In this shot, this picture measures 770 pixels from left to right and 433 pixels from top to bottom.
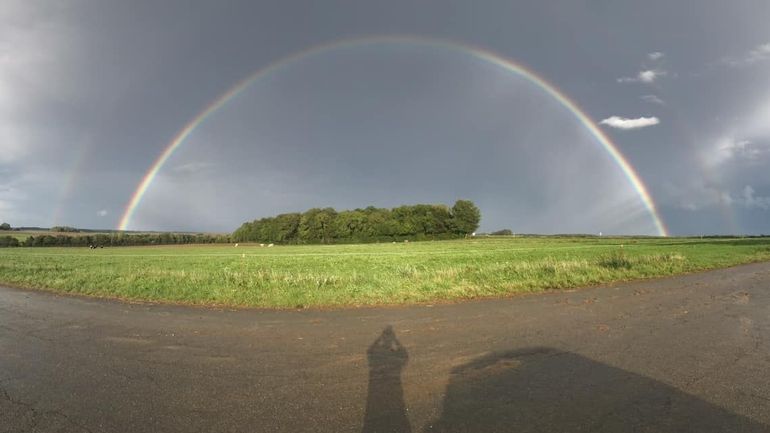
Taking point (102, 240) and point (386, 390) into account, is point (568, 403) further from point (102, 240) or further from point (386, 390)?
point (102, 240)

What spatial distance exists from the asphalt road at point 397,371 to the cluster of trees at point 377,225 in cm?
11282

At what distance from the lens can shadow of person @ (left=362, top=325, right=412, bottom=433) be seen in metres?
4.67

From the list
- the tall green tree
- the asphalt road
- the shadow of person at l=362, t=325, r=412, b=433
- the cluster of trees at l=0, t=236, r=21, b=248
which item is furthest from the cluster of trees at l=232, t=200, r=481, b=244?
the shadow of person at l=362, t=325, r=412, b=433

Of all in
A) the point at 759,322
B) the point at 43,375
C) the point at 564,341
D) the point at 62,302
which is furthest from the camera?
the point at 62,302

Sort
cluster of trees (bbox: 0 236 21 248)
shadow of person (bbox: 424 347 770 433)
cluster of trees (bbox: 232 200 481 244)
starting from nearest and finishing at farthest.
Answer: shadow of person (bbox: 424 347 770 433)
cluster of trees (bbox: 0 236 21 248)
cluster of trees (bbox: 232 200 481 244)

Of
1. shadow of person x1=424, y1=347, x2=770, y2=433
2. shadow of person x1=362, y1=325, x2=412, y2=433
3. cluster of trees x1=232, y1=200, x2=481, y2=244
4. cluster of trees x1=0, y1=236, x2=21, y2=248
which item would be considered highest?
cluster of trees x1=232, y1=200, x2=481, y2=244

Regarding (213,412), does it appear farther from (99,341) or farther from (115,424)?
(99,341)

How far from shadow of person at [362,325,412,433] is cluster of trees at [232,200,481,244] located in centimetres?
11542

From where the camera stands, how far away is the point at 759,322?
9.63 m


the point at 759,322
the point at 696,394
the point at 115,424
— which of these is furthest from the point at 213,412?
the point at 759,322

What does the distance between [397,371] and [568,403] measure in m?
2.45

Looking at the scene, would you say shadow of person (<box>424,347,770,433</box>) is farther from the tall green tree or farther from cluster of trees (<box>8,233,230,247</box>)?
cluster of trees (<box>8,233,230,247</box>)

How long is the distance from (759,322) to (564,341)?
5251mm

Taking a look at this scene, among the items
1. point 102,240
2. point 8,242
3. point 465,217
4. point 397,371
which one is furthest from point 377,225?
point 397,371
